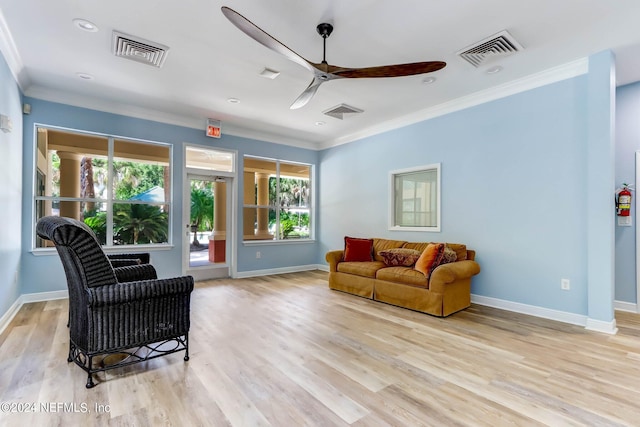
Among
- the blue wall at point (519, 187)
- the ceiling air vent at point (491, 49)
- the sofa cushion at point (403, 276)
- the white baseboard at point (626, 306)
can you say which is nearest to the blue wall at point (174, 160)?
the blue wall at point (519, 187)

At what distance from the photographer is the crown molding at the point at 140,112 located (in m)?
4.37

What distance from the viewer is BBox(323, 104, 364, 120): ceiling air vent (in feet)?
16.0

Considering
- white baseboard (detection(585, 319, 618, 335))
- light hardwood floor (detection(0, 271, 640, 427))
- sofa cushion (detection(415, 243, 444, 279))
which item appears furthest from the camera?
sofa cushion (detection(415, 243, 444, 279))

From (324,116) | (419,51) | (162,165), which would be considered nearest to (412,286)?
(419,51)

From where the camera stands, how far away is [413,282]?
13.1 ft

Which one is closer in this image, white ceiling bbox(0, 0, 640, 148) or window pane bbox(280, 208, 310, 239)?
white ceiling bbox(0, 0, 640, 148)

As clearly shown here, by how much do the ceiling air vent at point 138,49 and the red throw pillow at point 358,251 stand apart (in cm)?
367

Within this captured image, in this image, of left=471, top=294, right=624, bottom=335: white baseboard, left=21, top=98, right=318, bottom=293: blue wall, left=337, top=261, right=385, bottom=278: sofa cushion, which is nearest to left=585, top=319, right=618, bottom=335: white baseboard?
left=471, top=294, right=624, bottom=335: white baseboard

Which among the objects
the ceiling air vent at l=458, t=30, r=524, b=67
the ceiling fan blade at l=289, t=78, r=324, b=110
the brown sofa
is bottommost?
the brown sofa

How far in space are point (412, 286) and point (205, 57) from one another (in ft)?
11.9

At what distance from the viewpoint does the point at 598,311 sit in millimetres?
3309

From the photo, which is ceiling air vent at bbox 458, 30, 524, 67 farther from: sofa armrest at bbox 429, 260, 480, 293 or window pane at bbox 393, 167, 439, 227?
sofa armrest at bbox 429, 260, 480, 293

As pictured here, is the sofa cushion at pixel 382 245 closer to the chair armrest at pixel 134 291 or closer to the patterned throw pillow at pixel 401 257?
the patterned throw pillow at pixel 401 257

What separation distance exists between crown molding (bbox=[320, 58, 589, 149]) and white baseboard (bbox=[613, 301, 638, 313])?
2846 mm
